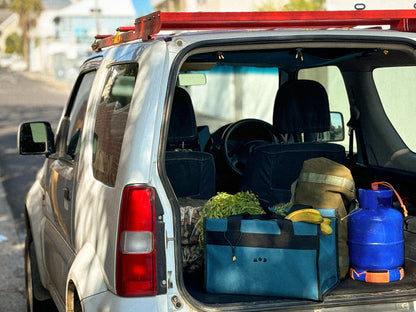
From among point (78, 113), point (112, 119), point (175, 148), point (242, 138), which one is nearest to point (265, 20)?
point (112, 119)

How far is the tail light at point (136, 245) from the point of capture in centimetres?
290

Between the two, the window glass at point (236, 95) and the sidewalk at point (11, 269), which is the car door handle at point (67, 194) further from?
the window glass at point (236, 95)

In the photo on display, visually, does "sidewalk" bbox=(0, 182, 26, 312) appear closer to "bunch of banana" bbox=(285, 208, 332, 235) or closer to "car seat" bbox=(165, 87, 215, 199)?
"car seat" bbox=(165, 87, 215, 199)

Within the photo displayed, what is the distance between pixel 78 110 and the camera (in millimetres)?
4539

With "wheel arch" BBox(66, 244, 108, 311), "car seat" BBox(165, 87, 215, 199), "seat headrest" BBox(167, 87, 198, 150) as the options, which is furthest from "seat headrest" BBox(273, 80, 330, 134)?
"wheel arch" BBox(66, 244, 108, 311)

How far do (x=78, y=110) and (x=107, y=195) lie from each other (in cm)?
153

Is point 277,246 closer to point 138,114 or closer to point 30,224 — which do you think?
point 138,114

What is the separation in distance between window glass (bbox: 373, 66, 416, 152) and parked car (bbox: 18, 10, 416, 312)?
16 millimetres

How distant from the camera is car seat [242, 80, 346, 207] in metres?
4.40

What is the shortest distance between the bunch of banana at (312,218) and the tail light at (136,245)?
0.70 meters

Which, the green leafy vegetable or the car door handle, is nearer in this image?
the green leafy vegetable

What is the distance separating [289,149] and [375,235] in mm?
1083

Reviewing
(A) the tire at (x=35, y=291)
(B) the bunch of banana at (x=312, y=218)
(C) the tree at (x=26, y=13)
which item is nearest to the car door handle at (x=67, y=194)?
(B) the bunch of banana at (x=312, y=218)

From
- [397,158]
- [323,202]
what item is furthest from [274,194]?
[397,158]
